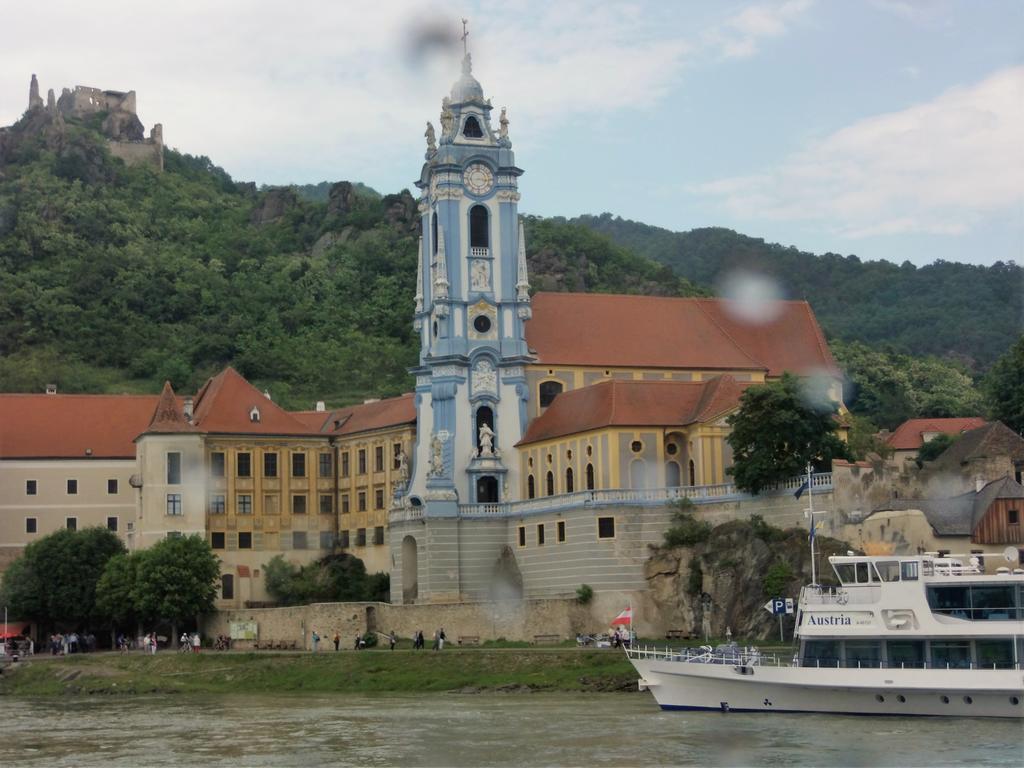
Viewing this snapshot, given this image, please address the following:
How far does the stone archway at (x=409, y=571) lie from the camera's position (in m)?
98.8

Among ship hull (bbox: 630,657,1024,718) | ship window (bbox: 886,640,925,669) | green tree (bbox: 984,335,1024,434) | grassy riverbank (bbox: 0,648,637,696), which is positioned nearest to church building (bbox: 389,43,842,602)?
green tree (bbox: 984,335,1024,434)

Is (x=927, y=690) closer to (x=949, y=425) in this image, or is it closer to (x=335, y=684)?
(x=335, y=684)

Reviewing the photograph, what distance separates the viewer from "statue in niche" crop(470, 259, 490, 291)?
10144 centimetres

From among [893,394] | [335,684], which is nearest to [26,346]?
[893,394]

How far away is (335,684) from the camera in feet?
270

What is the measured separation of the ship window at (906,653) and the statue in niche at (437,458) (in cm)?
3881

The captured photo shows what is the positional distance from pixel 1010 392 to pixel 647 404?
2196cm

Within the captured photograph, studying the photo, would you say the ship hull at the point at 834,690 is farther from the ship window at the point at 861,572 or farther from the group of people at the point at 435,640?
the group of people at the point at 435,640

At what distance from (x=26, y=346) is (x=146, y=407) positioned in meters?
41.9

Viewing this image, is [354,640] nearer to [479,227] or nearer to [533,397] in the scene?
[533,397]

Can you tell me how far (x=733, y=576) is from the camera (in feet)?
281

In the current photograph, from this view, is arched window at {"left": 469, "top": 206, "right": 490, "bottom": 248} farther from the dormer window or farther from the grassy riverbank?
the grassy riverbank

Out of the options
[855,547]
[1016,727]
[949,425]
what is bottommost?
[1016,727]

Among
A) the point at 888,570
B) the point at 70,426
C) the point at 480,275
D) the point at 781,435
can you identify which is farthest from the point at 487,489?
the point at 888,570
